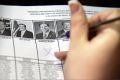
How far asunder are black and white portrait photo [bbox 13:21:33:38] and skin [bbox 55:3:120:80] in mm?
130

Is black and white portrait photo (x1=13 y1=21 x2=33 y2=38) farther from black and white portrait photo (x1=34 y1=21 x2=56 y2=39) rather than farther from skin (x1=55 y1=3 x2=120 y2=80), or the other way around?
skin (x1=55 y1=3 x2=120 y2=80)

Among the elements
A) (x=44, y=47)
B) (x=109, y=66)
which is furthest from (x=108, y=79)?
(x=44, y=47)

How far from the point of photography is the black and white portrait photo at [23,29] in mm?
566

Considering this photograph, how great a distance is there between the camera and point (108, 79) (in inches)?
17.7

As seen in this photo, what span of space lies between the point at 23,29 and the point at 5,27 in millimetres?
37

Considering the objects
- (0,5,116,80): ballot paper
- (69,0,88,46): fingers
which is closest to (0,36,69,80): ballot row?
(0,5,116,80): ballot paper

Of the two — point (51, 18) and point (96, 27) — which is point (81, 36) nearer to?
point (96, 27)

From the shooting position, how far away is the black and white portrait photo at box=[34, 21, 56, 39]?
567mm

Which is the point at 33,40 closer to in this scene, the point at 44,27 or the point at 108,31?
the point at 44,27


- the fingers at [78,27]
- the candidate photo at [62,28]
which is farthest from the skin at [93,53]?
the candidate photo at [62,28]

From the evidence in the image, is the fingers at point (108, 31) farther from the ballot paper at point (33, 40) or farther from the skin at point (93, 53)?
the ballot paper at point (33, 40)

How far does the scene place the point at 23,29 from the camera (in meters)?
0.57

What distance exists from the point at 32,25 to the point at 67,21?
0.07 meters

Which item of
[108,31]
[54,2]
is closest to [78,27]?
[108,31]
